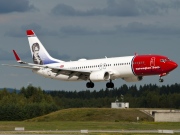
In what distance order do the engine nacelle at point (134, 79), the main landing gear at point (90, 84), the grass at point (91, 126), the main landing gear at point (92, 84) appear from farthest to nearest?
1. the main landing gear at point (90, 84)
2. the main landing gear at point (92, 84)
3. the engine nacelle at point (134, 79)
4. the grass at point (91, 126)

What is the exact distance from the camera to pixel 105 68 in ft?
409

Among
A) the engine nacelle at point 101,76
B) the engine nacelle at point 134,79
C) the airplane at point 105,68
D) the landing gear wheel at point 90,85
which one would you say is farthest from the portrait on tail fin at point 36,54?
the engine nacelle at point 134,79

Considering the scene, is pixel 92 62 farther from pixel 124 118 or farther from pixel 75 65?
pixel 124 118

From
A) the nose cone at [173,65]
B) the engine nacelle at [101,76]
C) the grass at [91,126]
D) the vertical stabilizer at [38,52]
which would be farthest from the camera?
the vertical stabilizer at [38,52]

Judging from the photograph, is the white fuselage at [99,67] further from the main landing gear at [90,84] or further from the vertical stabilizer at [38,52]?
the vertical stabilizer at [38,52]

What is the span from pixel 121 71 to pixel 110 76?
2.44 meters

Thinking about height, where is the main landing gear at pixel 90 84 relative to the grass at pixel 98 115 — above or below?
above

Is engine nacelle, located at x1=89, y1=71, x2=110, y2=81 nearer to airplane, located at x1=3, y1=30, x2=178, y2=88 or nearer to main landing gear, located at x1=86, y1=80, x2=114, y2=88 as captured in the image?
airplane, located at x1=3, y1=30, x2=178, y2=88

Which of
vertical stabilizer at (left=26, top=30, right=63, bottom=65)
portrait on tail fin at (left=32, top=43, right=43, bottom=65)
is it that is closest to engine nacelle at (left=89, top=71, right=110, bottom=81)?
vertical stabilizer at (left=26, top=30, right=63, bottom=65)

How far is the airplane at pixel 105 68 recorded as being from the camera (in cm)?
11919

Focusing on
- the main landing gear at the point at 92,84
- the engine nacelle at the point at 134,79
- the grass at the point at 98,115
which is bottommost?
the grass at the point at 98,115

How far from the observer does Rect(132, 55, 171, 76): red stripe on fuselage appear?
389 feet

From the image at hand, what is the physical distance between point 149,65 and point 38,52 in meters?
30.9

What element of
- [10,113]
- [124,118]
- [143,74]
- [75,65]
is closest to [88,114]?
[124,118]
